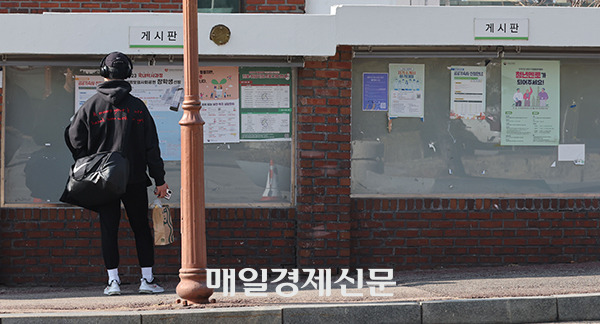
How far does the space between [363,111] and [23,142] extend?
341 cm

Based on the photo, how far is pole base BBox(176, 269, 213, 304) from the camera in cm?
684

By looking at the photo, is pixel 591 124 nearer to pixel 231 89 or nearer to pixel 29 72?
pixel 231 89

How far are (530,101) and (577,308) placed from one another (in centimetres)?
290

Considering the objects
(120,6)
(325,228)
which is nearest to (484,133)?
(325,228)

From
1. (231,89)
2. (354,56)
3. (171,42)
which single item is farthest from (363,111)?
(171,42)

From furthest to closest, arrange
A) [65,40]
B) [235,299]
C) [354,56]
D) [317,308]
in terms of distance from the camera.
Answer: [354,56] → [65,40] → [235,299] → [317,308]

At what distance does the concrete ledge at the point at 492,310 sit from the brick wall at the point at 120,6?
3.79 m

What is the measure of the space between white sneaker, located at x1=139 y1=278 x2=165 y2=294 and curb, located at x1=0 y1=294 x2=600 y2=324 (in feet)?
4.11

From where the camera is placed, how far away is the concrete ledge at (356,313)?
22.2ft

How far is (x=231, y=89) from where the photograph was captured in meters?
9.09

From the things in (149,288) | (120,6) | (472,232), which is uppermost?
(120,6)

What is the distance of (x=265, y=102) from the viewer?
910 centimetres

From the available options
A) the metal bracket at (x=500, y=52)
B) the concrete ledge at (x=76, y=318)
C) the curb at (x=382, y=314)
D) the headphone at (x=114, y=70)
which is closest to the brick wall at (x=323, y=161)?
the metal bracket at (x=500, y=52)

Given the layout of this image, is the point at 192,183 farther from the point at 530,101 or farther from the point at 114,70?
the point at 530,101
